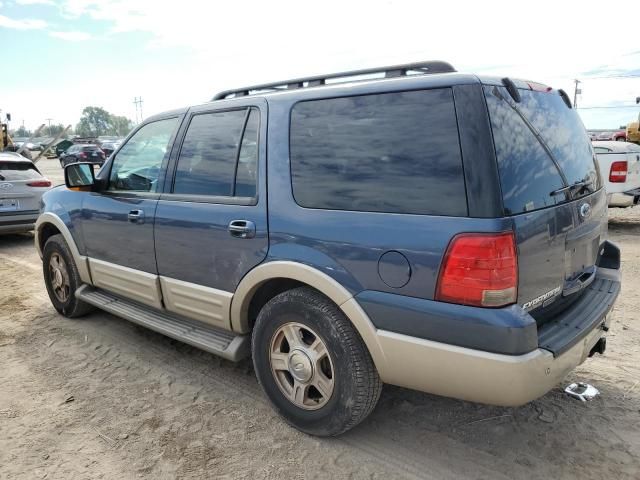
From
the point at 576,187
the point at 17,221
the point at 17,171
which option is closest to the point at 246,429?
the point at 576,187

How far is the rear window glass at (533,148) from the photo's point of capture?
220 cm

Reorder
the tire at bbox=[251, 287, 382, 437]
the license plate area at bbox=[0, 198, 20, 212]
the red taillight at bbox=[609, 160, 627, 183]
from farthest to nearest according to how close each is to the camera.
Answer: the red taillight at bbox=[609, 160, 627, 183] < the license plate area at bbox=[0, 198, 20, 212] < the tire at bbox=[251, 287, 382, 437]

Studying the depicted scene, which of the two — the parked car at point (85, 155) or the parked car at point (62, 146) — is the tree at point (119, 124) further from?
the parked car at point (85, 155)

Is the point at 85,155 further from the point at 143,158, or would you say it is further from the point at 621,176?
the point at 143,158

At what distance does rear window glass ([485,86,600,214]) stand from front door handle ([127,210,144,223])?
2476mm

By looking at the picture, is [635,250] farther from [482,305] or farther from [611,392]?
[482,305]

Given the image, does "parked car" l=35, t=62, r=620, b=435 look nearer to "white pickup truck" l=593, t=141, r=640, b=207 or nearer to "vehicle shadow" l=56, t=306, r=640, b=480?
"vehicle shadow" l=56, t=306, r=640, b=480

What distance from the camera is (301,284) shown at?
110 inches

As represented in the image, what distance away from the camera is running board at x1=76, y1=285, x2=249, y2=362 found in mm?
3131

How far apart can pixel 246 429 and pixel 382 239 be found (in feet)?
4.75

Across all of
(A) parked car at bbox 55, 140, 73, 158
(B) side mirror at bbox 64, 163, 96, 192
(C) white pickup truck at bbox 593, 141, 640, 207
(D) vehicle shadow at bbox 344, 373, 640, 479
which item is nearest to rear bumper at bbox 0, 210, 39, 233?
(B) side mirror at bbox 64, 163, 96, 192

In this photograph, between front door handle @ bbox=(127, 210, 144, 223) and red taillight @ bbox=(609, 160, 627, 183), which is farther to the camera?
red taillight @ bbox=(609, 160, 627, 183)

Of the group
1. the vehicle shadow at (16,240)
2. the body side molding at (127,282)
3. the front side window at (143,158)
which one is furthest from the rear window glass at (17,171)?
the front side window at (143,158)

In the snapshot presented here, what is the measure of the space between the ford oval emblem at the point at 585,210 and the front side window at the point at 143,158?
267 centimetres
